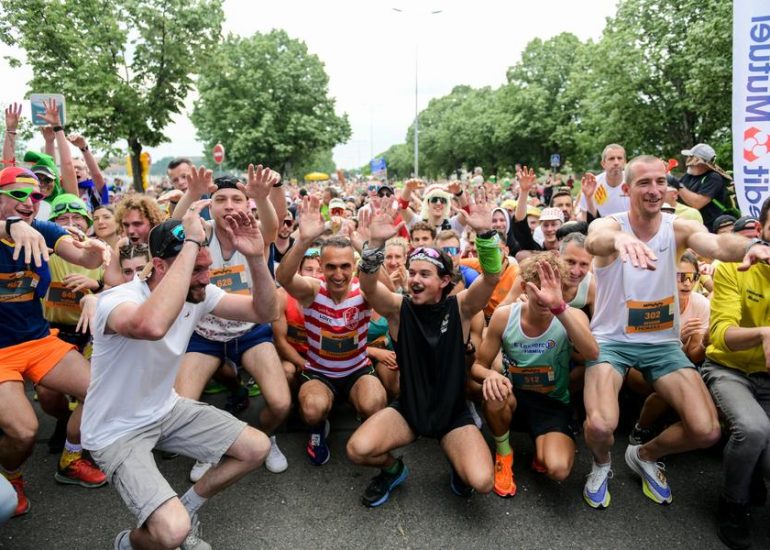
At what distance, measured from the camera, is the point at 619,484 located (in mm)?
3582

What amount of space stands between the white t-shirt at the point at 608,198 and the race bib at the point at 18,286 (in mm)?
6234

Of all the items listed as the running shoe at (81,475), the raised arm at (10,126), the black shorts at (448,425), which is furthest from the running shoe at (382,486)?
the raised arm at (10,126)

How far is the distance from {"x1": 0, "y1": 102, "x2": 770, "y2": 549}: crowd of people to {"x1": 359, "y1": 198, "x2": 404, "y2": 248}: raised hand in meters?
0.02

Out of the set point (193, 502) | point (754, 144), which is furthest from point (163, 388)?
point (754, 144)

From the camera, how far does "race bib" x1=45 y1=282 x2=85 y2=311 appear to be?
4238 mm

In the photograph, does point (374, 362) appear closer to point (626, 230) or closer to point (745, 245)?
point (626, 230)

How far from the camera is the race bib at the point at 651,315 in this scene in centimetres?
354

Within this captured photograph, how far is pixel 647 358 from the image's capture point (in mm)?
3537

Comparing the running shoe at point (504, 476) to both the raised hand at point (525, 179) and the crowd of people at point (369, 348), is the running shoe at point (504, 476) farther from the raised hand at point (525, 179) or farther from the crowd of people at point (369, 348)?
the raised hand at point (525, 179)

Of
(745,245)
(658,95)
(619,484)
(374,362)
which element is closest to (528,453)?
(619,484)

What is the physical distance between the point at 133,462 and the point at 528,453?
118 inches

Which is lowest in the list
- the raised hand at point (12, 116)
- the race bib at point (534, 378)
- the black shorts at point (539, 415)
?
the black shorts at point (539, 415)

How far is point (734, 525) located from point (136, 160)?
55.3 ft

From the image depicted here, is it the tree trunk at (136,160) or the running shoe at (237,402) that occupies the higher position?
the tree trunk at (136,160)
